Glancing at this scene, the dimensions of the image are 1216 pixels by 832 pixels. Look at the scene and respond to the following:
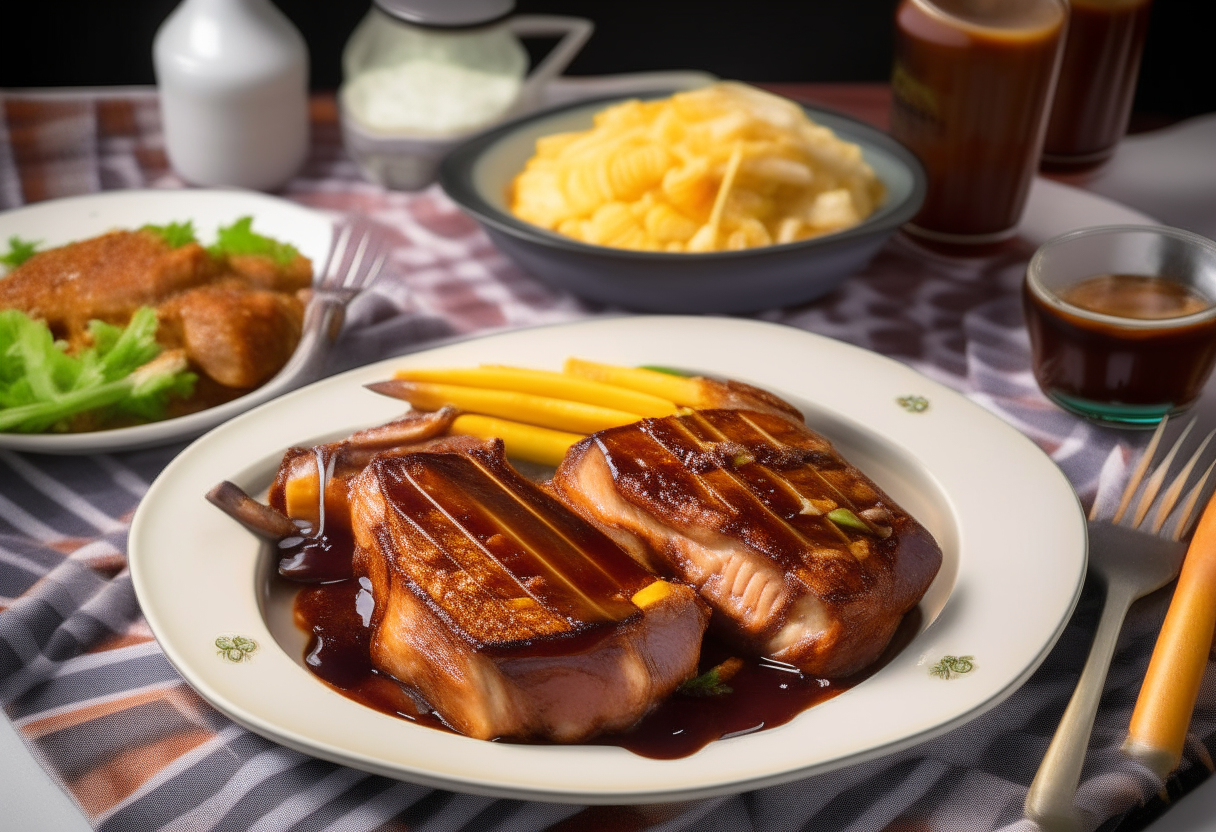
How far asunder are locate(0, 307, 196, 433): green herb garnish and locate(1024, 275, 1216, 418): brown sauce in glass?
6.35ft

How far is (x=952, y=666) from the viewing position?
1.71 m

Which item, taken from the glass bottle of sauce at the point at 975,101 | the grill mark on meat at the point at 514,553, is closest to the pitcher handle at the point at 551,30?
the glass bottle of sauce at the point at 975,101

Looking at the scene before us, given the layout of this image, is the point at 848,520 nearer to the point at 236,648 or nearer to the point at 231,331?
the point at 236,648

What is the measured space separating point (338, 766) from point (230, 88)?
2.37 meters

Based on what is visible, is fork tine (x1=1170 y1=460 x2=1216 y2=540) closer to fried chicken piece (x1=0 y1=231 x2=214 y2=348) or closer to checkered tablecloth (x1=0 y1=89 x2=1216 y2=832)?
checkered tablecloth (x1=0 y1=89 x2=1216 y2=832)

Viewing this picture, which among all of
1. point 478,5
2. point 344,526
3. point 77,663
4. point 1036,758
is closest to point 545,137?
point 478,5

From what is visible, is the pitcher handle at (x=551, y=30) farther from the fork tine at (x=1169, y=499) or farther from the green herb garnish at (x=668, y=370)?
the fork tine at (x=1169, y=499)

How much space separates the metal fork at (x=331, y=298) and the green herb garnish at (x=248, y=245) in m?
0.11

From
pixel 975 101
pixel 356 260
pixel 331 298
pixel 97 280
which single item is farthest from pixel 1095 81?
pixel 97 280

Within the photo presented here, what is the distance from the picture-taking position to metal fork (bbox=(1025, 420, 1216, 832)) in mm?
1661

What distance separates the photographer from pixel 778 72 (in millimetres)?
5305

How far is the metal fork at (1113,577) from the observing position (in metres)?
1.66

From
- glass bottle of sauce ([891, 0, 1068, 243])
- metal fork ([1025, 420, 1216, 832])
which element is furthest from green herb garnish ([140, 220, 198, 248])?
metal fork ([1025, 420, 1216, 832])

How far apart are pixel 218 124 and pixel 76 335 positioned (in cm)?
111
